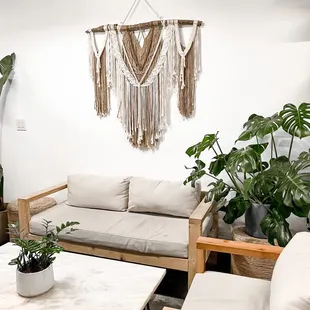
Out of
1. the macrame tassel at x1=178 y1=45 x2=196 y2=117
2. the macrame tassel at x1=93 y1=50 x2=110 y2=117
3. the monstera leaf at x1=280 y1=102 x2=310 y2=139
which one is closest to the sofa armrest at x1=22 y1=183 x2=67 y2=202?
the macrame tassel at x1=93 y1=50 x2=110 y2=117

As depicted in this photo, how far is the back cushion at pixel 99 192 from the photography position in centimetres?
285

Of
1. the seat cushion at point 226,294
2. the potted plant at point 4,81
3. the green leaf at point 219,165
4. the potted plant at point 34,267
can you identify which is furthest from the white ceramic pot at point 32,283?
the potted plant at point 4,81

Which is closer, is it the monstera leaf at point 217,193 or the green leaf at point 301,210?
the green leaf at point 301,210

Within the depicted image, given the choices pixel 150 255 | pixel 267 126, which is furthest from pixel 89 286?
pixel 267 126

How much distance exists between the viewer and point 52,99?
3.27 metres

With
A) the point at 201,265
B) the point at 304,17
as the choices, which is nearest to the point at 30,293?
the point at 201,265

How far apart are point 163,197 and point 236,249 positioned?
99 centimetres

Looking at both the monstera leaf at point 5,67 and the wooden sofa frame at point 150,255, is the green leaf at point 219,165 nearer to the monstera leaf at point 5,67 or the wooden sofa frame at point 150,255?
the wooden sofa frame at point 150,255

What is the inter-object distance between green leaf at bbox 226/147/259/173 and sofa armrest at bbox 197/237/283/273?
47 centimetres

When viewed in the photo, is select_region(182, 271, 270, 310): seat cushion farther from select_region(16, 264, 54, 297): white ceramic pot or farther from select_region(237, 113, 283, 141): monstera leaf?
select_region(237, 113, 283, 141): monstera leaf

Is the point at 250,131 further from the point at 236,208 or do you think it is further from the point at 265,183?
the point at 236,208

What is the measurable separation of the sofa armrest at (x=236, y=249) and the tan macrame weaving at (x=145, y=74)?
1330 mm

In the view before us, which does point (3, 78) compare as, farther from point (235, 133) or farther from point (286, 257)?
point (286, 257)

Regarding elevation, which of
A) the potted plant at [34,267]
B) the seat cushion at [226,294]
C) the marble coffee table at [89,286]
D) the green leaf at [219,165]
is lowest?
the marble coffee table at [89,286]
